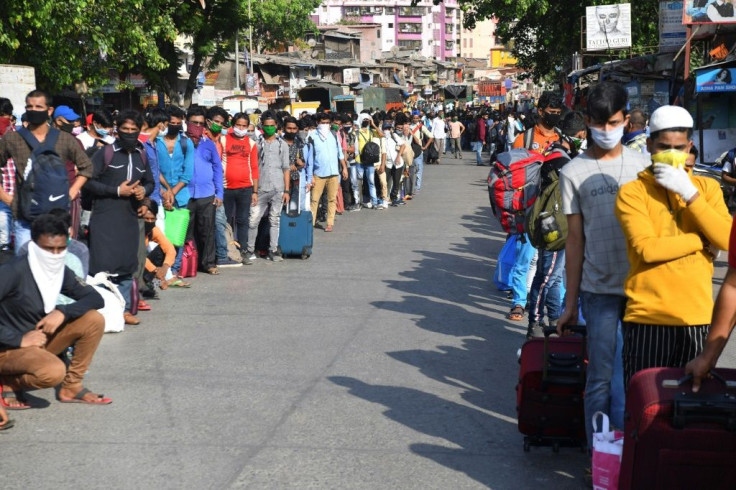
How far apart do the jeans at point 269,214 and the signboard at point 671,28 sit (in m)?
16.8

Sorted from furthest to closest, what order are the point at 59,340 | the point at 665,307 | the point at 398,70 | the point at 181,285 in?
the point at 398,70 → the point at 181,285 → the point at 59,340 → the point at 665,307

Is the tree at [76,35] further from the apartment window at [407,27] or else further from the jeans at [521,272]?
the apartment window at [407,27]

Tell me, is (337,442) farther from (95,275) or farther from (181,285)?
(181,285)

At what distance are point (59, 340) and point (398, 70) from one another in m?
91.4

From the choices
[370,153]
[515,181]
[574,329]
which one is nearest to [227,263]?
[515,181]

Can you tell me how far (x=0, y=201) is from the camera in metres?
9.29

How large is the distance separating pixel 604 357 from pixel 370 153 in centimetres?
1538

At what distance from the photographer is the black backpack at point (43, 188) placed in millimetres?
8617

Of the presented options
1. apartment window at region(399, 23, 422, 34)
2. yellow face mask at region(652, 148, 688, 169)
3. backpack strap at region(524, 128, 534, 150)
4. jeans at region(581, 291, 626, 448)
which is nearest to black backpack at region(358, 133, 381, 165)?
backpack strap at region(524, 128, 534, 150)

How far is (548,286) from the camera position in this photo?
344 inches

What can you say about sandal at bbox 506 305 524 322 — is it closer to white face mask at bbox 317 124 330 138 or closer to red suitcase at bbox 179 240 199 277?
red suitcase at bbox 179 240 199 277

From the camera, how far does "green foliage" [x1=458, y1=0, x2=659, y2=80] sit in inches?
1501

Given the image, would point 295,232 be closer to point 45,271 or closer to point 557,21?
point 45,271

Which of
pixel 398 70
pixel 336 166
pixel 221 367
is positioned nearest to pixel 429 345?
pixel 221 367
